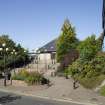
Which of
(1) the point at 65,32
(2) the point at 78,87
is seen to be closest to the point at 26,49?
(1) the point at 65,32

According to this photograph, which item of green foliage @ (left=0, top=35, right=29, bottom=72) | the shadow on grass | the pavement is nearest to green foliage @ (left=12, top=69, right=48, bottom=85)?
the pavement

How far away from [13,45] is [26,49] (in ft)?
8.79

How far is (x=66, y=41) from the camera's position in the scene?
57.7 meters

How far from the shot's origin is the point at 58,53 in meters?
56.7

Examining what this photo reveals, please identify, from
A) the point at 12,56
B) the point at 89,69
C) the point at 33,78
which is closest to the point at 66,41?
the point at 12,56

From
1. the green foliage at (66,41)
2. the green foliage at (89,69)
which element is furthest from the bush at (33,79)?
the green foliage at (66,41)

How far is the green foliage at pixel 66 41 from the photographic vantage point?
56438mm

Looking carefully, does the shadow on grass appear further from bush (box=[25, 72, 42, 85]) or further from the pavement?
bush (box=[25, 72, 42, 85])

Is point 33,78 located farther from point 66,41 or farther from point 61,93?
point 66,41

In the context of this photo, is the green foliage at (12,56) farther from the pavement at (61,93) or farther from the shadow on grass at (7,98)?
the shadow on grass at (7,98)

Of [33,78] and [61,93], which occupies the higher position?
[33,78]

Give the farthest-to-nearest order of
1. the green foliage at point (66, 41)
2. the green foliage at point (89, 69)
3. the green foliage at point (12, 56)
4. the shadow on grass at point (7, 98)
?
the green foliage at point (12, 56)
the green foliage at point (66, 41)
the green foliage at point (89, 69)
the shadow on grass at point (7, 98)

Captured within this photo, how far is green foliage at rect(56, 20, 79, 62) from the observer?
185ft

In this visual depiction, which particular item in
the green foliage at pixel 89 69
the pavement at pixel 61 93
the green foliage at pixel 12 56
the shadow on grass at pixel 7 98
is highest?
the green foliage at pixel 12 56
